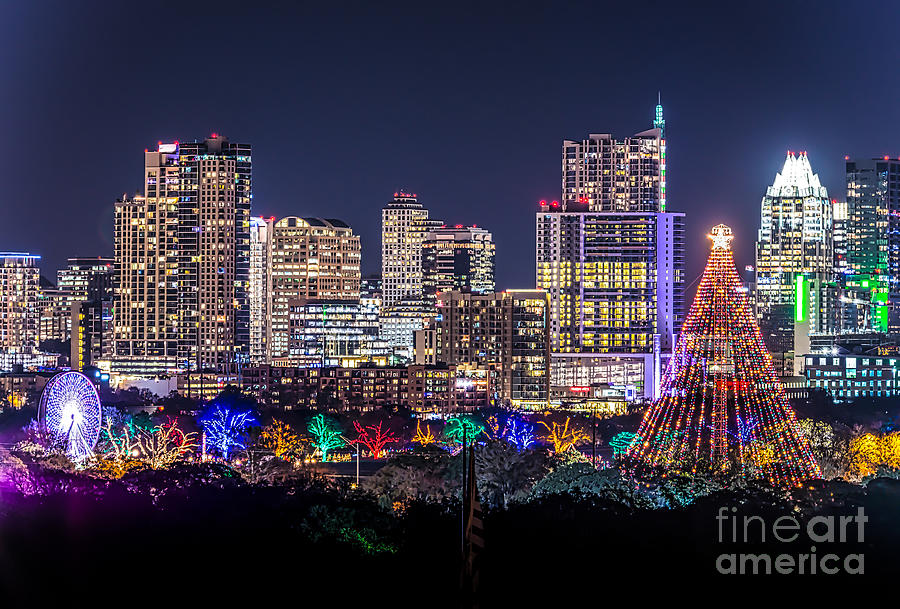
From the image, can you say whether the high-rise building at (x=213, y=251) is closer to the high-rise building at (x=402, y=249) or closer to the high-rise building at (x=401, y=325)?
the high-rise building at (x=401, y=325)

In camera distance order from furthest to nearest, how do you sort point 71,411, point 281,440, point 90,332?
1. point 90,332
2. point 281,440
3. point 71,411

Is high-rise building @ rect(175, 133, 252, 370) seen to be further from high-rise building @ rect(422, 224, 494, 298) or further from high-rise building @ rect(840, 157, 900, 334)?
high-rise building @ rect(840, 157, 900, 334)

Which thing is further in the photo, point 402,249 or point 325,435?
point 402,249

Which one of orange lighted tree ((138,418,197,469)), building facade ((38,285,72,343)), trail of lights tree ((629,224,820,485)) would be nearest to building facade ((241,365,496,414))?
orange lighted tree ((138,418,197,469))

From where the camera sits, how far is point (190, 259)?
117188 millimetres

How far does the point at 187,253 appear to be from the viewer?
A: 385 feet

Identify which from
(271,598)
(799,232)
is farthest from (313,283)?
(271,598)

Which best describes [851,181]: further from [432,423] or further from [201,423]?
[201,423]

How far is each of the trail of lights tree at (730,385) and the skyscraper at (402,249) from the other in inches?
4057

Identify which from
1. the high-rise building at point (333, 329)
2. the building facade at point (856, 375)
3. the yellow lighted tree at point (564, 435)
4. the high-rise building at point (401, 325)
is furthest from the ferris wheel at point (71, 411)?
the high-rise building at point (401, 325)

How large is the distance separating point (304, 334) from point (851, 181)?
42.3 metres

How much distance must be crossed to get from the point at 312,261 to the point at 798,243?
3198 cm

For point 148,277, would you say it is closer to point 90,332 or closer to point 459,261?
point 90,332

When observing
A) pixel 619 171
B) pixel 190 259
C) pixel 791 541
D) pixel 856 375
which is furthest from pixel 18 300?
pixel 791 541
